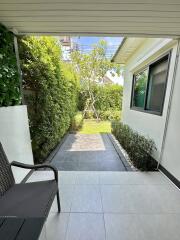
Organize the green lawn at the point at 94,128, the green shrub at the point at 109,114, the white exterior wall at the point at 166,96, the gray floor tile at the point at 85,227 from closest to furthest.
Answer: the gray floor tile at the point at 85,227, the white exterior wall at the point at 166,96, the green lawn at the point at 94,128, the green shrub at the point at 109,114

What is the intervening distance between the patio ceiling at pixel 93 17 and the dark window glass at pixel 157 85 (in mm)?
817

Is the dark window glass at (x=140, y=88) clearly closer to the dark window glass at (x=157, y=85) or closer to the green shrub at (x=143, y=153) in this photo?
the dark window glass at (x=157, y=85)

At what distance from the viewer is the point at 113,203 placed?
1948mm

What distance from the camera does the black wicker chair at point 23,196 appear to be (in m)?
1.26

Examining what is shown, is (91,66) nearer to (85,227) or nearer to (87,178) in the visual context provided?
(87,178)

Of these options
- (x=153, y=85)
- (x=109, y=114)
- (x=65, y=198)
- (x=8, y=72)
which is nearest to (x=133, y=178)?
(x=65, y=198)

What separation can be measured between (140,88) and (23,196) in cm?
383

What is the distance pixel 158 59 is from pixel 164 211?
2665mm

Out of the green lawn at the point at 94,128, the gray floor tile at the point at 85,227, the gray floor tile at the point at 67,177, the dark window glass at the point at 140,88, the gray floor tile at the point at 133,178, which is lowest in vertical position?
the green lawn at the point at 94,128

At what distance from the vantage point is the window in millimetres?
2959

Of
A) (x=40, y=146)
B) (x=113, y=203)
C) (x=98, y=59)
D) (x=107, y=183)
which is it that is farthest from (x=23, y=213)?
(x=98, y=59)

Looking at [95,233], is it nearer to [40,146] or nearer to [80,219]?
[80,219]

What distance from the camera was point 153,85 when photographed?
11.2 feet

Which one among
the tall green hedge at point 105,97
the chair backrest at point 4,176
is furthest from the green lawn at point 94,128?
the chair backrest at point 4,176
